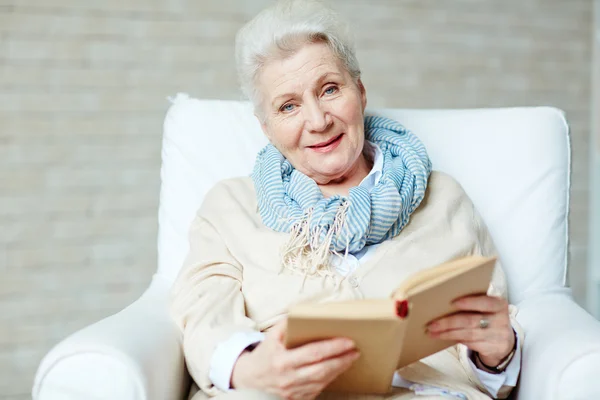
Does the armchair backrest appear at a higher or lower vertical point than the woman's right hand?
higher

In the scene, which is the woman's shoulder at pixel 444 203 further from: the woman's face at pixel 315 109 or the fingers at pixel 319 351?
the fingers at pixel 319 351

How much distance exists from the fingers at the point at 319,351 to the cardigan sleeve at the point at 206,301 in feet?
0.79

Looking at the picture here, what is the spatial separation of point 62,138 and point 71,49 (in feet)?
1.11

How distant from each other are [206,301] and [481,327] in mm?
546

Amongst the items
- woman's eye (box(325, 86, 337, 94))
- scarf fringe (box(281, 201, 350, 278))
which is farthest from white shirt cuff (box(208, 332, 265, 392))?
woman's eye (box(325, 86, 337, 94))

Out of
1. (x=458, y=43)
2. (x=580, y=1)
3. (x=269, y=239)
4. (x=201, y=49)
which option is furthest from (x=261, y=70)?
(x=580, y=1)

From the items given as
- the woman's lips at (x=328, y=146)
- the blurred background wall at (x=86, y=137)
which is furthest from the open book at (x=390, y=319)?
the blurred background wall at (x=86, y=137)

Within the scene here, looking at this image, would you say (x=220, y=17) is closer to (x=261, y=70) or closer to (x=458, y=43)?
(x=458, y=43)

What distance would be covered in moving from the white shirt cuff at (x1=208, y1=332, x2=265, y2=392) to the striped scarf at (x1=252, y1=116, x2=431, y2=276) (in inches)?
9.0

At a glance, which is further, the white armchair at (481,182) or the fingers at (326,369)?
the white armchair at (481,182)

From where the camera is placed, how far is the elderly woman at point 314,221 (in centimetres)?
140

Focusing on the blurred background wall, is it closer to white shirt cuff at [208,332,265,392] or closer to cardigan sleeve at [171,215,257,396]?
cardigan sleeve at [171,215,257,396]

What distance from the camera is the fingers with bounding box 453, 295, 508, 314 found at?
3.88 ft

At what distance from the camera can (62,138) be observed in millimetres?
2676
